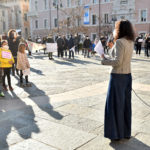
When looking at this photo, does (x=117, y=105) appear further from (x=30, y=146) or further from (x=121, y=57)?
(x=30, y=146)

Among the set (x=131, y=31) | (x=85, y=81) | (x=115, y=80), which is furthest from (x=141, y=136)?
(x=85, y=81)

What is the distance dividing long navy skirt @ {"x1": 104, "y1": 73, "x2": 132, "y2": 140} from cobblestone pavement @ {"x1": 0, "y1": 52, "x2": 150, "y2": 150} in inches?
8.5

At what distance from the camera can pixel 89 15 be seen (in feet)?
139

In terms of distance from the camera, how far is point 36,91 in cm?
742

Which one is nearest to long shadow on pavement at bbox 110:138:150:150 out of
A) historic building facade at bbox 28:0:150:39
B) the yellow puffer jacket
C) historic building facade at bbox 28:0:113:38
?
the yellow puffer jacket

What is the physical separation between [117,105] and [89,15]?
40061mm

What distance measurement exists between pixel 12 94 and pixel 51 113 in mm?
2295

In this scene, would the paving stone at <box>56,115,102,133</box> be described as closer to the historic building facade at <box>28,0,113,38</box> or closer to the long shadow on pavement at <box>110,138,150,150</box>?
the long shadow on pavement at <box>110,138,150,150</box>

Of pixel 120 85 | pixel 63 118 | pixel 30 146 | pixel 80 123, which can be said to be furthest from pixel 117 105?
pixel 63 118

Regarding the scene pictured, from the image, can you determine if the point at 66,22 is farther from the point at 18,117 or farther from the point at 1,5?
the point at 18,117

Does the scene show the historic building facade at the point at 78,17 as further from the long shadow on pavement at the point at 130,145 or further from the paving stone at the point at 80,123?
the long shadow on pavement at the point at 130,145

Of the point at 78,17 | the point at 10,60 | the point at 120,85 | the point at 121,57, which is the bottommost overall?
the point at 120,85

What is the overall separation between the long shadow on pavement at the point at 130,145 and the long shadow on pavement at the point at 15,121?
138cm

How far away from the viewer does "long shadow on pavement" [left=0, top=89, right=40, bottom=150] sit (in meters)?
4.01
